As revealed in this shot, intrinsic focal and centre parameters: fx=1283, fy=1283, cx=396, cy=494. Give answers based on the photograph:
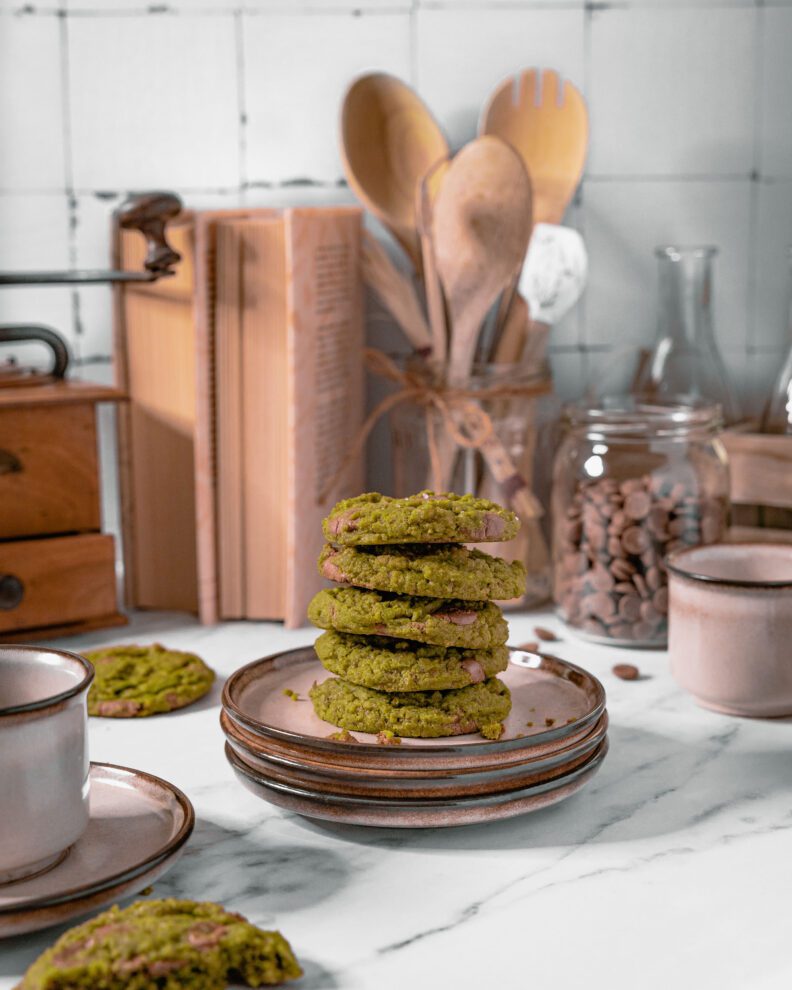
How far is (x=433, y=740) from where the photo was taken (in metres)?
0.67

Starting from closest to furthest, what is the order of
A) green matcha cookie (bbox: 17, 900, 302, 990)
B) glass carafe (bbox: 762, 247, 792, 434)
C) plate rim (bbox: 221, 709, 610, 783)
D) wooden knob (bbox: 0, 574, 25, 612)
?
green matcha cookie (bbox: 17, 900, 302, 990) → plate rim (bbox: 221, 709, 610, 783) → wooden knob (bbox: 0, 574, 25, 612) → glass carafe (bbox: 762, 247, 792, 434)

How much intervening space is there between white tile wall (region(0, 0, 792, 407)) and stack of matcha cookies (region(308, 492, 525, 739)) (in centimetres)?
58

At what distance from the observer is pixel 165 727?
833mm

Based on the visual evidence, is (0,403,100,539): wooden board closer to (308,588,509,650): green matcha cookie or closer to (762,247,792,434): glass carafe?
(308,588,509,650): green matcha cookie

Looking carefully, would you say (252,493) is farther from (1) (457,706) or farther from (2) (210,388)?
(1) (457,706)

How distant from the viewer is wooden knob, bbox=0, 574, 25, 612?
98 centimetres

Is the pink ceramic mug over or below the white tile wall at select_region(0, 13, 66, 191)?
below

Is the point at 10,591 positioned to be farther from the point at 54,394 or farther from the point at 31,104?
the point at 31,104

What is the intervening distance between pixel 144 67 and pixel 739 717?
776mm

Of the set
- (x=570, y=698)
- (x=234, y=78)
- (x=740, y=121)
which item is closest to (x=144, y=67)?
(x=234, y=78)

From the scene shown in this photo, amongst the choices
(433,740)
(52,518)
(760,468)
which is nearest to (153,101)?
(52,518)

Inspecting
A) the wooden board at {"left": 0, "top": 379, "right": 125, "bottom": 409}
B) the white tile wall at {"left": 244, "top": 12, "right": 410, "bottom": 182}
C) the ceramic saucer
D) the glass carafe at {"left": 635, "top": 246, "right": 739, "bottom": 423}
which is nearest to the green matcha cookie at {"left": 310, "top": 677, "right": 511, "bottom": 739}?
the ceramic saucer

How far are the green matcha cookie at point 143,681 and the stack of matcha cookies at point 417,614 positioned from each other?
0.20m

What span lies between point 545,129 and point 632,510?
0.38m
